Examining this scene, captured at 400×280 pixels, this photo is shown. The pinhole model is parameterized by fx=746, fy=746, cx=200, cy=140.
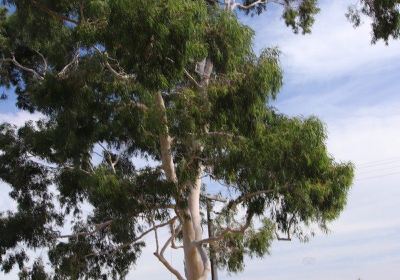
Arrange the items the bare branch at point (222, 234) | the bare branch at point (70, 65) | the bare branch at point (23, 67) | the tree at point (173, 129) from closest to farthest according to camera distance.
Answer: the tree at point (173, 129), the bare branch at point (222, 234), the bare branch at point (70, 65), the bare branch at point (23, 67)

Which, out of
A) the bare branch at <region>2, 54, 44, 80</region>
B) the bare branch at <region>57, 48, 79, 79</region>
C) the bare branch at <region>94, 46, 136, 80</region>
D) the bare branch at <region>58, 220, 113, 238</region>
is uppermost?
the bare branch at <region>2, 54, 44, 80</region>

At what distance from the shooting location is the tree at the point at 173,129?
38.4ft

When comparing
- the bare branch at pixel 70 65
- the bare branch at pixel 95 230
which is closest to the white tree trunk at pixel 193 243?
the bare branch at pixel 95 230

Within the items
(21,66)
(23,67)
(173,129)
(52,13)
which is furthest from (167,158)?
(21,66)

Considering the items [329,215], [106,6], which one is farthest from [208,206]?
[106,6]

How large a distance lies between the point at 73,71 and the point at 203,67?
254 centimetres

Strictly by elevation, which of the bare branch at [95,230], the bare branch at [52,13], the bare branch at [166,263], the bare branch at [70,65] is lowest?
the bare branch at [166,263]

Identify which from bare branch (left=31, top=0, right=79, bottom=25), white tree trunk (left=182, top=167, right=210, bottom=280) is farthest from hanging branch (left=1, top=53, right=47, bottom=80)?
white tree trunk (left=182, top=167, right=210, bottom=280)

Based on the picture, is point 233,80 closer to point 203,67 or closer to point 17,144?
point 203,67

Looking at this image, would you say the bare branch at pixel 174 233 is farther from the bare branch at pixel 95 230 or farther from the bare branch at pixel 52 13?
the bare branch at pixel 52 13

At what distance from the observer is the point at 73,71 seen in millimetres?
14531

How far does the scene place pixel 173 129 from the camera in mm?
13820

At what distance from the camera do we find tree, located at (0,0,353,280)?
11719 mm

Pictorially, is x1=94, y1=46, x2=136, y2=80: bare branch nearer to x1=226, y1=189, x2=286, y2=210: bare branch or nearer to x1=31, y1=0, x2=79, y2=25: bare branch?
x1=31, y1=0, x2=79, y2=25: bare branch
